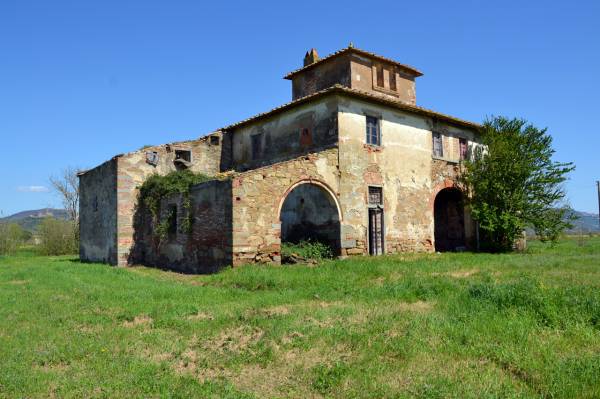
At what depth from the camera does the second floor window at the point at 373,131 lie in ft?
53.8

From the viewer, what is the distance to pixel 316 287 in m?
10.0

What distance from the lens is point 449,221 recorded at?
2123cm

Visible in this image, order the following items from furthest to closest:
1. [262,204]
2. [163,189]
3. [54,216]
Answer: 1. [54,216]
2. [163,189]
3. [262,204]

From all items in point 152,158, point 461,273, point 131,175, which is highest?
point 152,158

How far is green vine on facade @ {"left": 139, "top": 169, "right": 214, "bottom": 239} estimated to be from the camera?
671 inches

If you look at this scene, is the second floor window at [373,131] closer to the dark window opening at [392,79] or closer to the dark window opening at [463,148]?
the dark window opening at [392,79]

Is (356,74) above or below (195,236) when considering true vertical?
above

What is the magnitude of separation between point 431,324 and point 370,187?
10.3 meters

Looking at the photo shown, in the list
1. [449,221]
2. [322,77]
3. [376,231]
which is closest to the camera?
[376,231]

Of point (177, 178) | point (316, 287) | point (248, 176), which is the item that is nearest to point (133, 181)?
point (177, 178)

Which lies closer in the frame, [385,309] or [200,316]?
[385,309]

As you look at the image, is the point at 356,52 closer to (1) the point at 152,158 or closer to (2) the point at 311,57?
(2) the point at 311,57

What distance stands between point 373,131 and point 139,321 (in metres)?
11.6

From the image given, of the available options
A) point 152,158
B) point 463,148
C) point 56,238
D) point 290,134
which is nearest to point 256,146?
point 290,134
